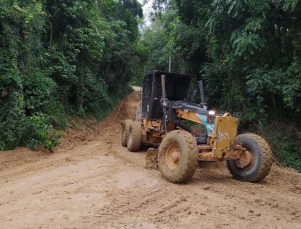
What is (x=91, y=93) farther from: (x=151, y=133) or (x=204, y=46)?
(x=151, y=133)

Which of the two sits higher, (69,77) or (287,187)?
(69,77)

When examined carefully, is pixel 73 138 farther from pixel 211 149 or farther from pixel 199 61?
pixel 199 61

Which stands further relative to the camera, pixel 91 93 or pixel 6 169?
pixel 91 93

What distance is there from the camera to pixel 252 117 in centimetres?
1121

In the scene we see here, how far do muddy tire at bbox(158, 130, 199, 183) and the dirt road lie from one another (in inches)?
8.3

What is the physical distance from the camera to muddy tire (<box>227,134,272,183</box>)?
22.3ft

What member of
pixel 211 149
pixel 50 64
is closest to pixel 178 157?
pixel 211 149

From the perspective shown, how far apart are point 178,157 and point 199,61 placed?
1122 centimetres

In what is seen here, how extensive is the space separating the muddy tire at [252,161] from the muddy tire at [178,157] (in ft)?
4.24

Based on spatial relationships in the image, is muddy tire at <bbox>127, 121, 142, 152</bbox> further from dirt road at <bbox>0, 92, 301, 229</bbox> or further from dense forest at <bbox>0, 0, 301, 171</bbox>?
dense forest at <bbox>0, 0, 301, 171</bbox>

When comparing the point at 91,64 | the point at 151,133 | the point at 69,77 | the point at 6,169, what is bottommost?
the point at 6,169

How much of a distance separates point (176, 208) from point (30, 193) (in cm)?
262

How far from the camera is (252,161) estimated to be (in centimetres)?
701

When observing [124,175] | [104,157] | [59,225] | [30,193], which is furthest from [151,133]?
[59,225]
